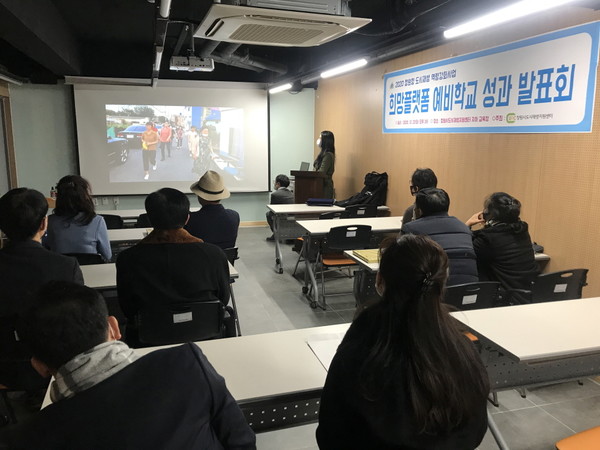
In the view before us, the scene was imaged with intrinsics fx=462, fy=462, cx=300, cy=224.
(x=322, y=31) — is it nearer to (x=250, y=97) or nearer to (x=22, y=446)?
(x=22, y=446)

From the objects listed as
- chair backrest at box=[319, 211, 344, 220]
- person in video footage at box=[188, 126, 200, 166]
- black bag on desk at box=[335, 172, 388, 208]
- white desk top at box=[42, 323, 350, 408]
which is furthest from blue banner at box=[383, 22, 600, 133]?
person in video footage at box=[188, 126, 200, 166]

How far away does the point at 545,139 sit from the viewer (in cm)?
368

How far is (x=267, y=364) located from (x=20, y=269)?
47.8 inches

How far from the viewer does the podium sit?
6.88 meters

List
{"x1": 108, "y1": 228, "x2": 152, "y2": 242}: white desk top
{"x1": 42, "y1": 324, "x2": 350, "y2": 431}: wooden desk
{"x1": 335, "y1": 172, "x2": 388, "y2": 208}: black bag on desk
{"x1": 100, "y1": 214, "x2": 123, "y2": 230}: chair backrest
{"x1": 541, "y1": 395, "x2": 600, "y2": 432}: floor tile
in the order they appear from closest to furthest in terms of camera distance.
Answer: {"x1": 42, "y1": 324, "x2": 350, "y2": 431}: wooden desk, {"x1": 541, "y1": 395, "x2": 600, "y2": 432}: floor tile, {"x1": 108, "y1": 228, "x2": 152, "y2": 242}: white desk top, {"x1": 100, "y1": 214, "x2": 123, "y2": 230}: chair backrest, {"x1": 335, "y1": 172, "x2": 388, "y2": 208}: black bag on desk

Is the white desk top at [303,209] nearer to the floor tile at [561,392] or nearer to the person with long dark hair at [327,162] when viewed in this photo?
the person with long dark hair at [327,162]

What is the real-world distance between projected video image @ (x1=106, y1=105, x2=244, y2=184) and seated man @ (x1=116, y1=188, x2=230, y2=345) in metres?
6.09

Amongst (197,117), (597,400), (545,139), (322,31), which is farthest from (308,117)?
(597,400)

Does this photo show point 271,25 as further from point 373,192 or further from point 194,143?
point 194,143

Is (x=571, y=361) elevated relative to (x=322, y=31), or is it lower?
lower

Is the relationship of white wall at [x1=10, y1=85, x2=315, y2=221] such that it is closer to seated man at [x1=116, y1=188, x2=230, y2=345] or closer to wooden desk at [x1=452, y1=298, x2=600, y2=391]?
seated man at [x1=116, y1=188, x2=230, y2=345]

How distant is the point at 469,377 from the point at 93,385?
0.83 m

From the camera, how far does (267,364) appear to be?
1662 mm

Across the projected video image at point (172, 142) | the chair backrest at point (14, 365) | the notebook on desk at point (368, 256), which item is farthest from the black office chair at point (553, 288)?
the projected video image at point (172, 142)
